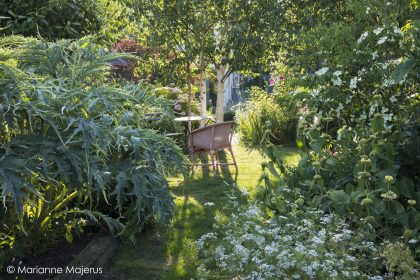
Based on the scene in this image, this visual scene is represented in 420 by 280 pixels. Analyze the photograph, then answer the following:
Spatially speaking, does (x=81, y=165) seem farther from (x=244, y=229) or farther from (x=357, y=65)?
(x=357, y=65)

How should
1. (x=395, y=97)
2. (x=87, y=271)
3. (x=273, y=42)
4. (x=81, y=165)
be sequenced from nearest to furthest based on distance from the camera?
(x=81, y=165) < (x=87, y=271) < (x=395, y=97) < (x=273, y=42)

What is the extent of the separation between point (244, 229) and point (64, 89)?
1301 millimetres

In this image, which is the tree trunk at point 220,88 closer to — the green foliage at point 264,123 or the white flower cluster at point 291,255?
the green foliage at point 264,123

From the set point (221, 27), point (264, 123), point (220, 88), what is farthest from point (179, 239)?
point (264, 123)

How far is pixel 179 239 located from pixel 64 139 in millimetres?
2061

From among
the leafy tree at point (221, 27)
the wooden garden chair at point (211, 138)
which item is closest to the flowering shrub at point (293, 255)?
the wooden garden chair at point (211, 138)

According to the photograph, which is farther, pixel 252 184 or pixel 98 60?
pixel 252 184

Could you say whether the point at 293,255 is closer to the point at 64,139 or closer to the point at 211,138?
the point at 64,139

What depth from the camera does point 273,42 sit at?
8.48 metres

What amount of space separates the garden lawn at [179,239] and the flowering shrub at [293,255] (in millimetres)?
420

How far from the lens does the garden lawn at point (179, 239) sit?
3762mm

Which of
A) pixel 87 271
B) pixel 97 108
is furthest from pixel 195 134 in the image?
pixel 97 108

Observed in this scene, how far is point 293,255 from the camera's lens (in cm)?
271

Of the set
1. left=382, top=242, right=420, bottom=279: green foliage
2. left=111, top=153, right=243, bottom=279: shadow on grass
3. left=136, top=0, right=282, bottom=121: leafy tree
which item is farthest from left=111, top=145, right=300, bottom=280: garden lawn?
left=136, top=0, right=282, bottom=121: leafy tree
